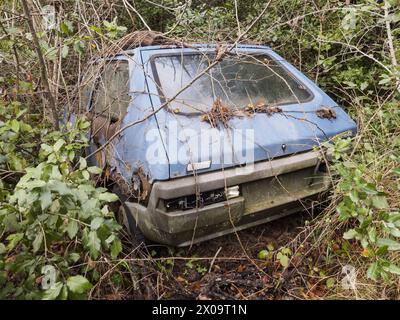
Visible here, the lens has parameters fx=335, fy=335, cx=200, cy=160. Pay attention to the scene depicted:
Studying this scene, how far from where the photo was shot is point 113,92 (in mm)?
2918

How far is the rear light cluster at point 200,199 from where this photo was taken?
2.15 metres

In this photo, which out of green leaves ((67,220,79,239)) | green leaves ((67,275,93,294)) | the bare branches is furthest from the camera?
the bare branches

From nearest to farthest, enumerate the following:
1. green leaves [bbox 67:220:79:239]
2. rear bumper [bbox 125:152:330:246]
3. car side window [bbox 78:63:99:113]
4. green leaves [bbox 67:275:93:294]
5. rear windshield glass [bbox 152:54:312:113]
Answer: green leaves [bbox 67:275:93:294]
green leaves [bbox 67:220:79:239]
rear bumper [bbox 125:152:330:246]
rear windshield glass [bbox 152:54:312:113]
car side window [bbox 78:63:99:113]

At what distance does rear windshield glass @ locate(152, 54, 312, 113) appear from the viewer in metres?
2.53

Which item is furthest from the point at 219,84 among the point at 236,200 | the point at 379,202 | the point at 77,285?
the point at 77,285

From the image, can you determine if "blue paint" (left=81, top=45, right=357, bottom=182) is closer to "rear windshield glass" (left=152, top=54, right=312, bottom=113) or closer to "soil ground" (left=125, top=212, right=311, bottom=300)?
"rear windshield glass" (left=152, top=54, right=312, bottom=113)

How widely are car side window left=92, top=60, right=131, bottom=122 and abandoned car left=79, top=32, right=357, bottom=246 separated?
0.03ft

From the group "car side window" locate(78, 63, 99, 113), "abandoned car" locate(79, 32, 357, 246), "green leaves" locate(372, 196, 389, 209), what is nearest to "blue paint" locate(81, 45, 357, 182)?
"abandoned car" locate(79, 32, 357, 246)

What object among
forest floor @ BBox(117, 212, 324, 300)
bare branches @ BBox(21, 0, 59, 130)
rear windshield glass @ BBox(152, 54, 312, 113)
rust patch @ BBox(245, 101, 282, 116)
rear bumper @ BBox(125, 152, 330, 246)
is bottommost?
forest floor @ BBox(117, 212, 324, 300)

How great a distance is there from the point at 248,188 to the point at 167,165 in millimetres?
609

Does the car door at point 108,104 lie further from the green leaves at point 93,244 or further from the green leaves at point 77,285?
the green leaves at point 77,285

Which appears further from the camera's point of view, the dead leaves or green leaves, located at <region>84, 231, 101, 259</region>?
the dead leaves

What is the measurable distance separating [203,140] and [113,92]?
1124mm
